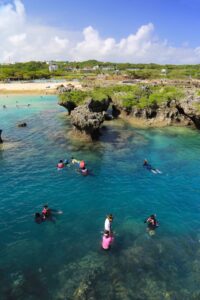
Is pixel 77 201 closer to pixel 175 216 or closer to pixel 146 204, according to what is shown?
pixel 146 204

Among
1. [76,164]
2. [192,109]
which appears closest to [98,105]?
[192,109]

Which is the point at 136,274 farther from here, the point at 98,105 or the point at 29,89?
the point at 29,89

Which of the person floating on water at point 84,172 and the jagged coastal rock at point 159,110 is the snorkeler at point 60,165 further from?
the jagged coastal rock at point 159,110

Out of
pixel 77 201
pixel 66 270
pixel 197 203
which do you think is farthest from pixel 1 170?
pixel 197 203

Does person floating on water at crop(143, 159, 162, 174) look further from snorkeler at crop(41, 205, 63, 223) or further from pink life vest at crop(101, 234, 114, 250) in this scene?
pink life vest at crop(101, 234, 114, 250)

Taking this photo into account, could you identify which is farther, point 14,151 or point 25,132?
A: point 25,132

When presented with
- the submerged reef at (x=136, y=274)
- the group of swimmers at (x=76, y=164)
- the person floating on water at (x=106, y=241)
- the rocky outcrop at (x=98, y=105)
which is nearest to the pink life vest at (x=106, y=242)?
the person floating on water at (x=106, y=241)

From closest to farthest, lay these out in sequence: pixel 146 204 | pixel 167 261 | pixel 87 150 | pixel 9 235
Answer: pixel 167 261 < pixel 9 235 < pixel 146 204 < pixel 87 150
